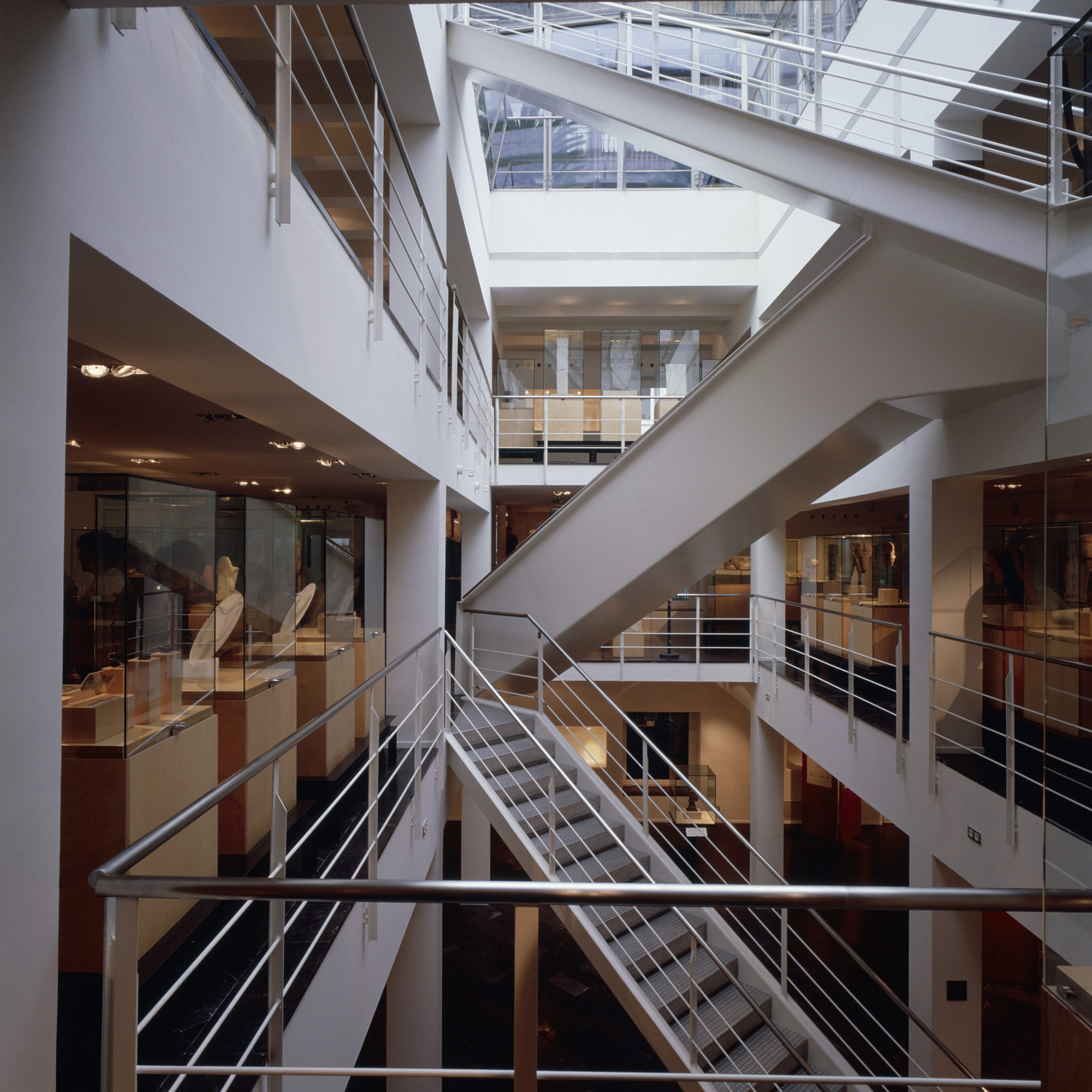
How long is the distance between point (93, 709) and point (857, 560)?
3.87 metres

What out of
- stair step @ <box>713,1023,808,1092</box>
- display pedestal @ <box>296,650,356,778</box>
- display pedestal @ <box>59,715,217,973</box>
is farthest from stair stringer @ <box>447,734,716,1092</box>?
display pedestal @ <box>59,715,217,973</box>

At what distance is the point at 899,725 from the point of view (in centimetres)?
232

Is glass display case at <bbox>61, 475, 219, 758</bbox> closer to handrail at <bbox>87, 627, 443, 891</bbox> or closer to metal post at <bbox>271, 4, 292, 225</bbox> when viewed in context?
handrail at <bbox>87, 627, 443, 891</bbox>

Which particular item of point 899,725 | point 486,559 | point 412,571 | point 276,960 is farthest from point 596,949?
point 486,559

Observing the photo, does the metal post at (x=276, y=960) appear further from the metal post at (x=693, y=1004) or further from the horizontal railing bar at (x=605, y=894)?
the metal post at (x=693, y=1004)

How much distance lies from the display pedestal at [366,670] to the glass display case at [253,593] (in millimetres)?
488

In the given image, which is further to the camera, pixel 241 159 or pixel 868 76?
pixel 868 76

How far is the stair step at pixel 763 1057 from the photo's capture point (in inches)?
78.6

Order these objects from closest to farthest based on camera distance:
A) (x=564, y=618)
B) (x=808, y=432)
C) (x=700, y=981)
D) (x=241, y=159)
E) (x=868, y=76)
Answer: (x=241, y=159) < (x=808, y=432) < (x=700, y=981) < (x=564, y=618) < (x=868, y=76)

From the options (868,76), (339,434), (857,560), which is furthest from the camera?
(857,560)

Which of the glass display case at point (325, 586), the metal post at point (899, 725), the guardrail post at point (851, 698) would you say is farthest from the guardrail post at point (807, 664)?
the glass display case at point (325, 586)

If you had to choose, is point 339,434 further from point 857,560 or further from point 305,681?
point 857,560

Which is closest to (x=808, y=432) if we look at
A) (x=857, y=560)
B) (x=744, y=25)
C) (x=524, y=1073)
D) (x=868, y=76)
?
(x=744, y=25)

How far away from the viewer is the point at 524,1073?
57 centimetres
